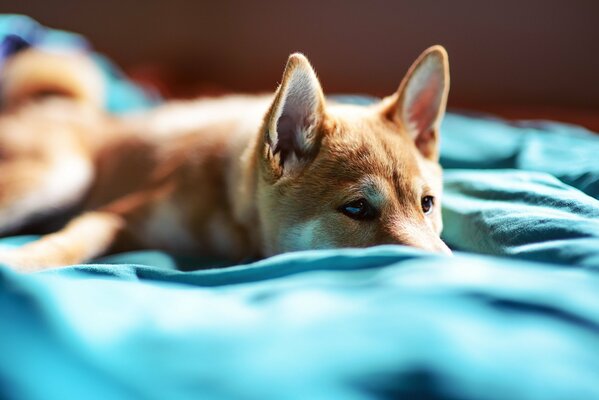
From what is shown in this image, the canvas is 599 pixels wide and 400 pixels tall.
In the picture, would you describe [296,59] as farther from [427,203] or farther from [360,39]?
[360,39]

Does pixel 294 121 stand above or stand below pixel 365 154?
above

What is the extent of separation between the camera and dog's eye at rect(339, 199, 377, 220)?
1.03 m

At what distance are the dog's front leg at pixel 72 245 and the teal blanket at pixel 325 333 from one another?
528 mm

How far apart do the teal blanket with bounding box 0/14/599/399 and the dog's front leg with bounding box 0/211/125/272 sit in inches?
20.8

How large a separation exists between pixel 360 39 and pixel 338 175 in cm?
181

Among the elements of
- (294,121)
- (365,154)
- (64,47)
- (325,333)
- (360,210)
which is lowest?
(325,333)

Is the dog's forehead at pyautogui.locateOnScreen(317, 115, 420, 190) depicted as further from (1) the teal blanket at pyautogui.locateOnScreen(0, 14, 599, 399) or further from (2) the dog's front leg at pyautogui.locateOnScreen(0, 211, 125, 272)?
(2) the dog's front leg at pyautogui.locateOnScreen(0, 211, 125, 272)

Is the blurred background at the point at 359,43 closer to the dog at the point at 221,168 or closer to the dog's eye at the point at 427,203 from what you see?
the dog at the point at 221,168

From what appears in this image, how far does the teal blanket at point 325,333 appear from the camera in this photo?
0.51 metres

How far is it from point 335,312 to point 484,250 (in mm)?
547

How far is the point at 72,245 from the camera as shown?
3.94ft

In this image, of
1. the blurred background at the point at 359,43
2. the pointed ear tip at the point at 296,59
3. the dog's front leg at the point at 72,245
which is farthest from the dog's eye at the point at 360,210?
the blurred background at the point at 359,43

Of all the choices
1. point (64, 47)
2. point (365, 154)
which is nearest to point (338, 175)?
point (365, 154)

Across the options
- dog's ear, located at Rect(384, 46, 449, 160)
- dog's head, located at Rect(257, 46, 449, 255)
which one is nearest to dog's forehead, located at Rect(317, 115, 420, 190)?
dog's head, located at Rect(257, 46, 449, 255)
